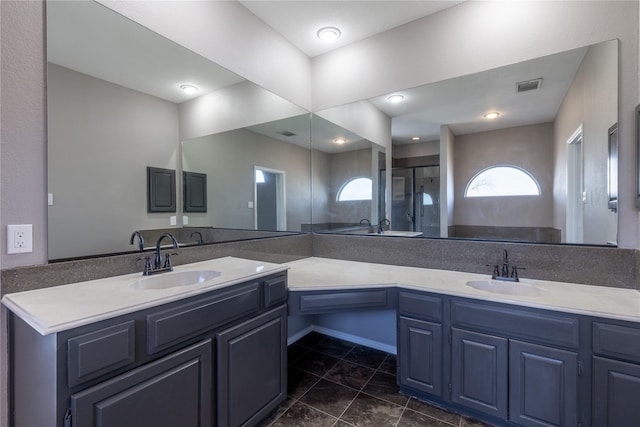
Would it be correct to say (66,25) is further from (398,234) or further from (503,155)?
(503,155)

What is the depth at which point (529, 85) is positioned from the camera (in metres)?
2.01

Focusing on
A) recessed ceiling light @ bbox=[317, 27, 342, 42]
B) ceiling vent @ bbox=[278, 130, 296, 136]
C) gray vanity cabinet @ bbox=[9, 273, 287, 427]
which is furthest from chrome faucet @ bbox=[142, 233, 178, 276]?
recessed ceiling light @ bbox=[317, 27, 342, 42]

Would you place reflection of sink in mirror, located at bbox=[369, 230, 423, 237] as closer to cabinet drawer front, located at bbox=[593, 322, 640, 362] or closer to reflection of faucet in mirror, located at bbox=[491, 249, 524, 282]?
reflection of faucet in mirror, located at bbox=[491, 249, 524, 282]

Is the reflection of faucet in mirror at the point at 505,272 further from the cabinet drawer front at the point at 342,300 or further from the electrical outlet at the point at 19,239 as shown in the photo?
the electrical outlet at the point at 19,239

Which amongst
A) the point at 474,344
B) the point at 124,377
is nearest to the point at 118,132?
the point at 124,377

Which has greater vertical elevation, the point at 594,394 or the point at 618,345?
the point at 618,345

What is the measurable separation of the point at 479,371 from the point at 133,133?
2406mm

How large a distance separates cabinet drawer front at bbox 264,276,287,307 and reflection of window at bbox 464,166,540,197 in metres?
1.57

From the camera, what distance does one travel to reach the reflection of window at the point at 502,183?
6.77ft

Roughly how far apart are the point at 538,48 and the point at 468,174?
0.90 meters

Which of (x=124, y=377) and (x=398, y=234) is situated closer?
(x=124, y=377)

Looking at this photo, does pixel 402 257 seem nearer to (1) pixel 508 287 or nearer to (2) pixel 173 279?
(1) pixel 508 287

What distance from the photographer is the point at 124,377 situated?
3.50 ft

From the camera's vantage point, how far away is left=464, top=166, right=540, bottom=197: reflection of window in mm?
2062
